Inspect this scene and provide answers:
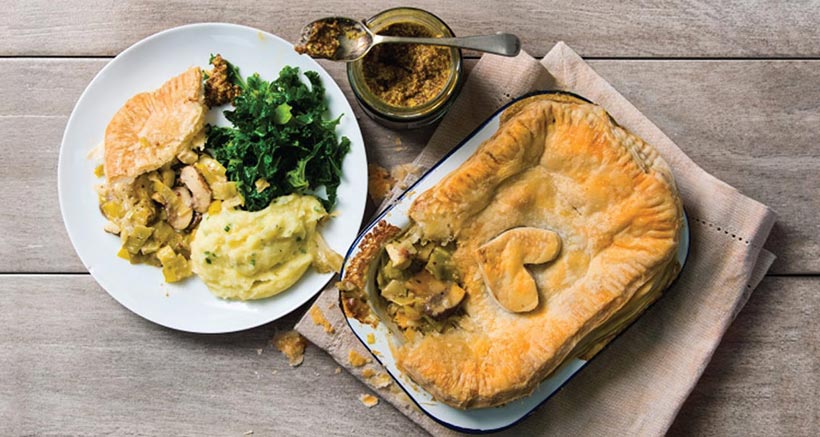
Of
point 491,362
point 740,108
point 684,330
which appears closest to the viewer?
point 491,362

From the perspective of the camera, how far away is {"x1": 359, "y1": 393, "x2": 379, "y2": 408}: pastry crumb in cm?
289

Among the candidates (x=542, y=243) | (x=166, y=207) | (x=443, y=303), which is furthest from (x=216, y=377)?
(x=542, y=243)

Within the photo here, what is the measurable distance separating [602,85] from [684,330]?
103 centimetres

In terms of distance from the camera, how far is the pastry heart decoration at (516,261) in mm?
2318

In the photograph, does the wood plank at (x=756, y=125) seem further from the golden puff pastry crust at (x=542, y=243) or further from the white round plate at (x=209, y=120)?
the white round plate at (x=209, y=120)

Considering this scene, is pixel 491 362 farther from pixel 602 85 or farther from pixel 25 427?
pixel 25 427

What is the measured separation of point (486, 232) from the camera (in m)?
2.37

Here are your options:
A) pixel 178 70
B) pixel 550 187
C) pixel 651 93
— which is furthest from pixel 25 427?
pixel 651 93

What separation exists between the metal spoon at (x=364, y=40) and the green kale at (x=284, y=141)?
0.28 metres

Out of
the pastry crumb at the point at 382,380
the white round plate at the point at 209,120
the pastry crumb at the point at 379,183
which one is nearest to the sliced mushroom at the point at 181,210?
the white round plate at the point at 209,120

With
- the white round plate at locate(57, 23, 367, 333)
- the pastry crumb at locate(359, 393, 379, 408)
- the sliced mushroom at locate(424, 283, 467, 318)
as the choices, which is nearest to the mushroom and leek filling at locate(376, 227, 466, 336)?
the sliced mushroom at locate(424, 283, 467, 318)

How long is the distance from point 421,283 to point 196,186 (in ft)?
3.40

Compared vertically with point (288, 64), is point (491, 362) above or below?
below

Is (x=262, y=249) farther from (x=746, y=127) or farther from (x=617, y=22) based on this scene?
(x=746, y=127)
